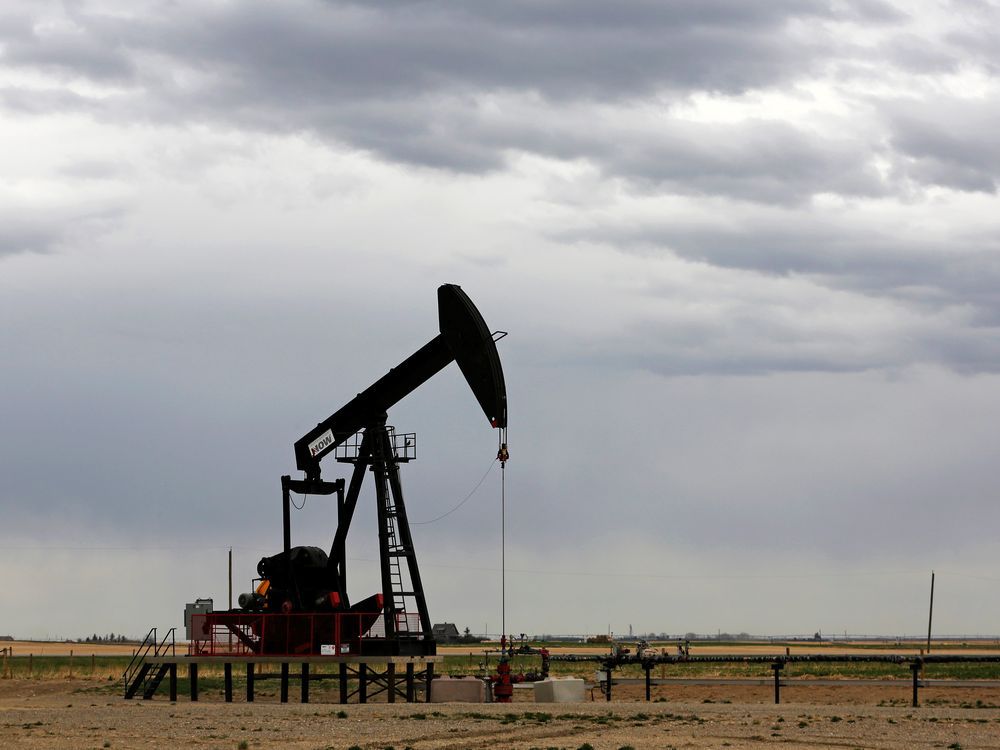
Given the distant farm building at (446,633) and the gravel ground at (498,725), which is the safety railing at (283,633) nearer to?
the gravel ground at (498,725)

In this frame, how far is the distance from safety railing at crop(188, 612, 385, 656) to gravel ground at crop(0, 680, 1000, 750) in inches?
175

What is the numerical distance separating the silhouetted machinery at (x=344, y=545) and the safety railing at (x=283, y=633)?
0.03m

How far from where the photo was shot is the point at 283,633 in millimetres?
39188

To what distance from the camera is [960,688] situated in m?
40.6

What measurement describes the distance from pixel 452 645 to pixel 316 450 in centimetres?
7736

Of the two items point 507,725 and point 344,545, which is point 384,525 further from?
point 507,725

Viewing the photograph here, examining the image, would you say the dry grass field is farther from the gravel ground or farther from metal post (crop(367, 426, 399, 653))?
metal post (crop(367, 426, 399, 653))

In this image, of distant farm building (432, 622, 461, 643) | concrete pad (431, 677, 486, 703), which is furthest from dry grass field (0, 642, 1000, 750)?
distant farm building (432, 622, 461, 643)

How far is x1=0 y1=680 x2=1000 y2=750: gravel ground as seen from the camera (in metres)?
22.8

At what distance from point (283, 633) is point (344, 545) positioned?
3.12 m

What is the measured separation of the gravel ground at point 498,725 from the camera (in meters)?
22.8

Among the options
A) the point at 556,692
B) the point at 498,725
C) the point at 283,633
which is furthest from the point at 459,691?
the point at 498,725

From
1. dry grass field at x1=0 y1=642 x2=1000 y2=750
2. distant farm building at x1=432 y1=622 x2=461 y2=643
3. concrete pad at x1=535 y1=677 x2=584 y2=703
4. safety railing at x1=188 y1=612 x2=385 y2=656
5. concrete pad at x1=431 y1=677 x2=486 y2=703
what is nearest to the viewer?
dry grass field at x1=0 y1=642 x2=1000 y2=750

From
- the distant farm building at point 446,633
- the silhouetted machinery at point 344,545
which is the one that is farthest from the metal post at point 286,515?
the distant farm building at point 446,633
